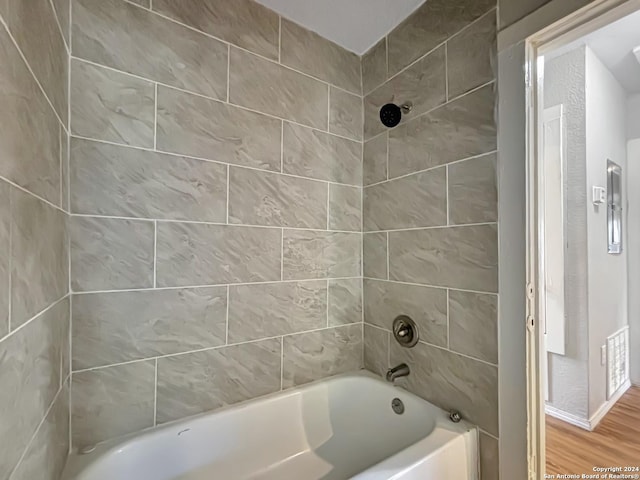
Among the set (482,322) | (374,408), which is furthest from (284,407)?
(482,322)

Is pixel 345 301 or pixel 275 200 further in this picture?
pixel 345 301

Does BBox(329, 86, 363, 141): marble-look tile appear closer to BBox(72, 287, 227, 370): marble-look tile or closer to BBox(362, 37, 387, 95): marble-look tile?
BBox(362, 37, 387, 95): marble-look tile

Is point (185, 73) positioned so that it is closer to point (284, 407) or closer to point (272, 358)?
point (272, 358)

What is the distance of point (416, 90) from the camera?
4.40 ft

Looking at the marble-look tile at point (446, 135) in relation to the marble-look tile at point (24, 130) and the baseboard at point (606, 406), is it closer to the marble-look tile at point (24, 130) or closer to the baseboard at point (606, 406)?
the marble-look tile at point (24, 130)

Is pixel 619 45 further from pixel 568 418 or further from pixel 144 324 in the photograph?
pixel 144 324

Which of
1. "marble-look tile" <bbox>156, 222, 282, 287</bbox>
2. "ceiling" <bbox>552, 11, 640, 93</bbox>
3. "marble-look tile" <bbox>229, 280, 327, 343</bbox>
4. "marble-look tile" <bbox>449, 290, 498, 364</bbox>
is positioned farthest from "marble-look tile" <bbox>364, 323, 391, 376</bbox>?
"ceiling" <bbox>552, 11, 640, 93</bbox>

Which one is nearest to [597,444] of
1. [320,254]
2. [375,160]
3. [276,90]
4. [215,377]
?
[320,254]

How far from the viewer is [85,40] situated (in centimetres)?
99

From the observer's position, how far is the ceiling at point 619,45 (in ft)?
5.85

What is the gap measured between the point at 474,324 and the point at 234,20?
1.56 m

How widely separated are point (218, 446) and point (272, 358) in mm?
370

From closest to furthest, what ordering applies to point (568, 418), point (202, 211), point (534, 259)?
point (534, 259), point (202, 211), point (568, 418)

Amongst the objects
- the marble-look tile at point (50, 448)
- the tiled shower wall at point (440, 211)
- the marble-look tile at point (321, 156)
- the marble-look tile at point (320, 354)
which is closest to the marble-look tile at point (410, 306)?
the tiled shower wall at point (440, 211)
